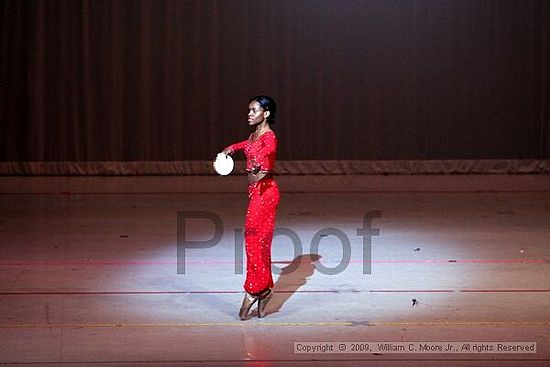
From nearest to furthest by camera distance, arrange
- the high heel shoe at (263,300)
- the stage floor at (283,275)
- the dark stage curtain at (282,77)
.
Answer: the stage floor at (283,275) < the high heel shoe at (263,300) < the dark stage curtain at (282,77)

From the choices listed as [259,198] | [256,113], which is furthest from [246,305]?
[256,113]

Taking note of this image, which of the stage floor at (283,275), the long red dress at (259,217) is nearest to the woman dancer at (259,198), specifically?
the long red dress at (259,217)

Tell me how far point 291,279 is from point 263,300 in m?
1.06

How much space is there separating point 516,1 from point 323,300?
24.3 feet

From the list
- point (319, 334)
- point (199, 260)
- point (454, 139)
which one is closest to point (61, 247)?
point (199, 260)

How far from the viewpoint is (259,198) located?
6207 millimetres

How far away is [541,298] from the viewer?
22.0ft

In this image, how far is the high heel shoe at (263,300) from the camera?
20.6 feet

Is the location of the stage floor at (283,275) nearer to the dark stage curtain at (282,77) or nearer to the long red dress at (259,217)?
the long red dress at (259,217)

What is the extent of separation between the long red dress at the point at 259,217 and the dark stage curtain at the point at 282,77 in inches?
274

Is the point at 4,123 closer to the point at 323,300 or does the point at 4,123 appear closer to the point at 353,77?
the point at 353,77

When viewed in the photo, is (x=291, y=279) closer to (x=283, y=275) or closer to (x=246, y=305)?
(x=283, y=275)

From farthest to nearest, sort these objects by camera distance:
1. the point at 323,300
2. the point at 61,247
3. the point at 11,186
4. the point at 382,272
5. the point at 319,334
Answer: the point at 11,186 → the point at 61,247 → the point at 382,272 → the point at 323,300 → the point at 319,334

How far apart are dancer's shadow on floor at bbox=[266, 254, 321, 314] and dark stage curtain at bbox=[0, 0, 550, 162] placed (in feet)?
17.4
